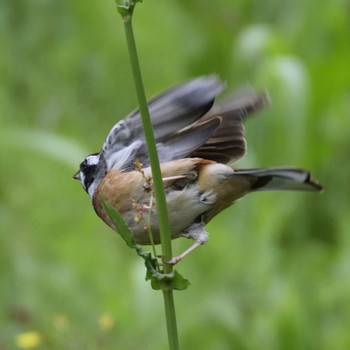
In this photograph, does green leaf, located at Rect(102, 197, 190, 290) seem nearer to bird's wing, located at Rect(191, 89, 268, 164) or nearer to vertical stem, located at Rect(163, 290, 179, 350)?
vertical stem, located at Rect(163, 290, 179, 350)

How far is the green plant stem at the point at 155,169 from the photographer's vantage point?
1.74 metres

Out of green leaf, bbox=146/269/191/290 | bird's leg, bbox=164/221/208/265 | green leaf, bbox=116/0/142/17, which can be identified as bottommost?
green leaf, bbox=146/269/191/290

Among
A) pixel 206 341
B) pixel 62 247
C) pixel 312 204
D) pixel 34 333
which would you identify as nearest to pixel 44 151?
pixel 62 247

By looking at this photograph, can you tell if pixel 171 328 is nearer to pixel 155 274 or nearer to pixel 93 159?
pixel 155 274

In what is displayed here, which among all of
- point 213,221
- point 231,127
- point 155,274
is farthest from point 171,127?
point 213,221

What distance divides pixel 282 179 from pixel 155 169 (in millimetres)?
926

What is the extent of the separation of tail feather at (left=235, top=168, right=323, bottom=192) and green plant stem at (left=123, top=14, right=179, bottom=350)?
1.75 ft

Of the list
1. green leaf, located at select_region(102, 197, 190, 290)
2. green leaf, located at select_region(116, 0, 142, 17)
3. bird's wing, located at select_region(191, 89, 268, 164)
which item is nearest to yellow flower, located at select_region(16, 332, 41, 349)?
bird's wing, located at select_region(191, 89, 268, 164)

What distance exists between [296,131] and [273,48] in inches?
29.2

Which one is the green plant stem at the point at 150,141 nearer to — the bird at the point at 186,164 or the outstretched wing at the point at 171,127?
the bird at the point at 186,164

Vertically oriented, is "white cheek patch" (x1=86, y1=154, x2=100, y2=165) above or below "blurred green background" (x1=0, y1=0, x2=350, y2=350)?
below

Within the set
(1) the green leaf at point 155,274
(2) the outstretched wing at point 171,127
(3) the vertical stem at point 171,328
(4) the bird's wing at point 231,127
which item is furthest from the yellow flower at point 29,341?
(3) the vertical stem at point 171,328

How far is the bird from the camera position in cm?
260

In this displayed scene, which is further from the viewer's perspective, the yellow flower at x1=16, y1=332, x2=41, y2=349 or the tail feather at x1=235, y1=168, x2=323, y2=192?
the yellow flower at x1=16, y1=332, x2=41, y2=349
